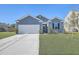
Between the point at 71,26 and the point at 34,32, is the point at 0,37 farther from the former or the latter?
the point at 71,26

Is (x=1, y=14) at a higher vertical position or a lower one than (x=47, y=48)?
higher

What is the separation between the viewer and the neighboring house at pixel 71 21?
1158cm

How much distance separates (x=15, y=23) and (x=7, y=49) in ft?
2.09

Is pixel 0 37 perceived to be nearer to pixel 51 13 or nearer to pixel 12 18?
pixel 12 18

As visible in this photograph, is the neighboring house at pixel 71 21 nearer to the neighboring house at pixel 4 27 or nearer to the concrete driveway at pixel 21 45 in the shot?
the concrete driveway at pixel 21 45

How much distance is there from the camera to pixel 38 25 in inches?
456

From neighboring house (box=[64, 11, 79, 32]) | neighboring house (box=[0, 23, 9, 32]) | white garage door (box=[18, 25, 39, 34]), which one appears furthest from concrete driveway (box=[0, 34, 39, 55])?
neighboring house (box=[64, 11, 79, 32])

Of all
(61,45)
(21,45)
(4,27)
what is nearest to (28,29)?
(21,45)

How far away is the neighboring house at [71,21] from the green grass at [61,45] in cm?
16

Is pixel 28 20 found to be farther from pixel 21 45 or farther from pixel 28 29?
pixel 21 45

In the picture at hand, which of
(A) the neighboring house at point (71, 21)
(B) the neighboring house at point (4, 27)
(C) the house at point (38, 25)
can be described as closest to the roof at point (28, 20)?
(C) the house at point (38, 25)

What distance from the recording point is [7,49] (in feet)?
38.1

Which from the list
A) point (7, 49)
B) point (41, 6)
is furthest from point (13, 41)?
point (41, 6)
